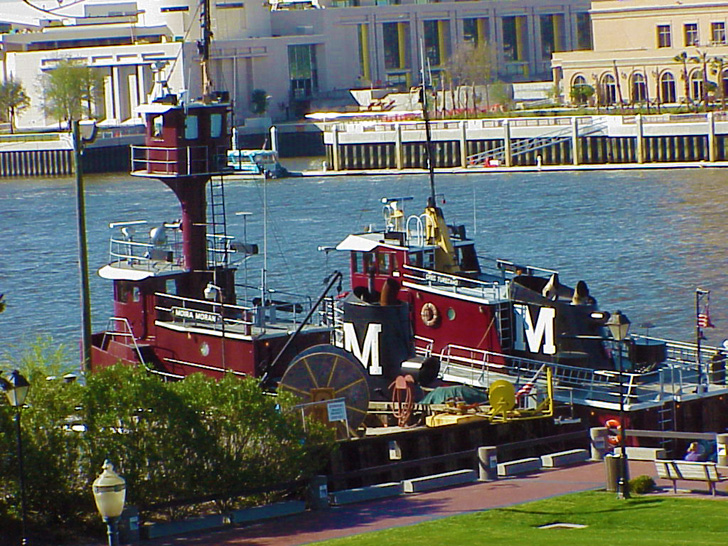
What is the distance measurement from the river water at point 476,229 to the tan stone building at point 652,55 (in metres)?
19.1

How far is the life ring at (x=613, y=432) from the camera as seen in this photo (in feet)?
72.0

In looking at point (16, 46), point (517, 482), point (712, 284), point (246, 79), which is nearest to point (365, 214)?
point (712, 284)

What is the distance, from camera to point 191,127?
2880 centimetres

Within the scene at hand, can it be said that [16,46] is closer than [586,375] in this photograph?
No

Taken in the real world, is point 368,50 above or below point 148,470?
above

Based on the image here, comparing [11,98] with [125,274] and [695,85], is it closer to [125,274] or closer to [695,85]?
[695,85]

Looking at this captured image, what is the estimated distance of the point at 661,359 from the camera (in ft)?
86.7

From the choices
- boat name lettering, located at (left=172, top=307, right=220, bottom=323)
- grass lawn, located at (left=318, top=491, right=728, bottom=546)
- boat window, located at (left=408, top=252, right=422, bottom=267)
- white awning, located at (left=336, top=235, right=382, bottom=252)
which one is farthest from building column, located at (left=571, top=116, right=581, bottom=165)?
grass lawn, located at (left=318, top=491, right=728, bottom=546)

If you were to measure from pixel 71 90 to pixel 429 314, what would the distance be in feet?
326

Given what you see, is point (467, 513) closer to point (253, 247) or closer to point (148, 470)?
point (148, 470)

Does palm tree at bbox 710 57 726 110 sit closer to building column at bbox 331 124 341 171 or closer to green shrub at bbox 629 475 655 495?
building column at bbox 331 124 341 171

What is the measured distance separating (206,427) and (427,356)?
345 inches

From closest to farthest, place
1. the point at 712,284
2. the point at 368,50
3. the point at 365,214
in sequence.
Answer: the point at 712,284 → the point at 365,214 → the point at 368,50

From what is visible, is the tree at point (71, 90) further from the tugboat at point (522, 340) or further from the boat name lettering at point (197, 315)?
the boat name lettering at point (197, 315)
